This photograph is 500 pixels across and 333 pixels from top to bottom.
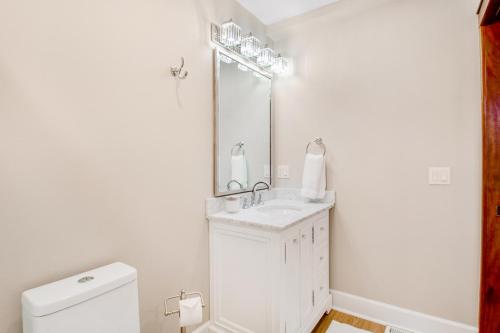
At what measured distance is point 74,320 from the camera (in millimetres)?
946

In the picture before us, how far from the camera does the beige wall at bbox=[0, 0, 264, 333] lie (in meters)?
0.99

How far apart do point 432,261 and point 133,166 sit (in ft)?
6.67

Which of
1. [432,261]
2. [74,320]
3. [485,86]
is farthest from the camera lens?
[432,261]

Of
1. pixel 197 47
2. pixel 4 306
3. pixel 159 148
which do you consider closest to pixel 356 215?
pixel 159 148

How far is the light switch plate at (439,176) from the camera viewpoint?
5.83 ft

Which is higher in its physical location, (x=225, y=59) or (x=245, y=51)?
(x=245, y=51)

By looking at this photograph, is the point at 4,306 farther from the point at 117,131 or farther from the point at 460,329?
the point at 460,329

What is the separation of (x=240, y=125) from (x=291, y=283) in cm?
118

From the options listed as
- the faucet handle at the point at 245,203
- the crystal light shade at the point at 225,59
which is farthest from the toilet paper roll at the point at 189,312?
the crystal light shade at the point at 225,59

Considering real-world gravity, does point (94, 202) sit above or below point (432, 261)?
above

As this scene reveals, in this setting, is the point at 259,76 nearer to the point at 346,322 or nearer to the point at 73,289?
the point at 73,289

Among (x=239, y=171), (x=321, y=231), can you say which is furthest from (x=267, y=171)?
(x=321, y=231)

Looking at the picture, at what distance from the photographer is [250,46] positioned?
205 centimetres

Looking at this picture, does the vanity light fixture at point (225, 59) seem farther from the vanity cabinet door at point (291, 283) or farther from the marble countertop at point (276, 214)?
the vanity cabinet door at point (291, 283)
